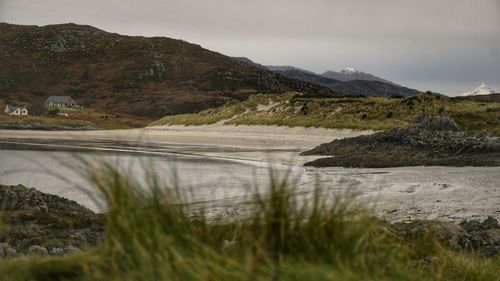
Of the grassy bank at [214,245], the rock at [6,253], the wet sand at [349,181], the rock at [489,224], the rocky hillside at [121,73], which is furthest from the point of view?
the rocky hillside at [121,73]

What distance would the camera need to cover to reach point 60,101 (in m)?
96.4

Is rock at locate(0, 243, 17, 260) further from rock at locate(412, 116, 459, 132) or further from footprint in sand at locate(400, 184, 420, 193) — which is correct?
rock at locate(412, 116, 459, 132)

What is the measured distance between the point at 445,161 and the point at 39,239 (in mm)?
14023

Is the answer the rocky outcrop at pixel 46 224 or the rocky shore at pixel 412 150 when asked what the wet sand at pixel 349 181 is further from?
the rocky outcrop at pixel 46 224

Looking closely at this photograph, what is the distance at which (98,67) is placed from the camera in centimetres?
12038

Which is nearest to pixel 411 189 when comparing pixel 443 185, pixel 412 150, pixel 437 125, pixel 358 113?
pixel 443 185

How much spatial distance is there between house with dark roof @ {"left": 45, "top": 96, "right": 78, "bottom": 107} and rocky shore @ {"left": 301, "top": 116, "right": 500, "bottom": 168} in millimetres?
77251

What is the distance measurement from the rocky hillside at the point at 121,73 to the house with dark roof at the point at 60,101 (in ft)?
8.47

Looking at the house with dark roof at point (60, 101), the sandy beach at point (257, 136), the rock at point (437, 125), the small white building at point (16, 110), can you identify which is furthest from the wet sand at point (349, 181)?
the house with dark roof at point (60, 101)

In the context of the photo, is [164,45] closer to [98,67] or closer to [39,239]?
[98,67]

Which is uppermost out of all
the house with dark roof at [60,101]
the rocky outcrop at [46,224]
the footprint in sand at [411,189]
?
the house with dark roof at [60,101]

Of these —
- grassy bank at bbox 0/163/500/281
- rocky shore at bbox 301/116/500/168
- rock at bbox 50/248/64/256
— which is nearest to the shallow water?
rocky shore at bbox 301/116/500/168

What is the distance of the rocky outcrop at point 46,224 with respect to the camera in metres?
7.89

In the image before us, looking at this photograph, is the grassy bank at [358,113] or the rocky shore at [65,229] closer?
the rocky shore at [65,229]
